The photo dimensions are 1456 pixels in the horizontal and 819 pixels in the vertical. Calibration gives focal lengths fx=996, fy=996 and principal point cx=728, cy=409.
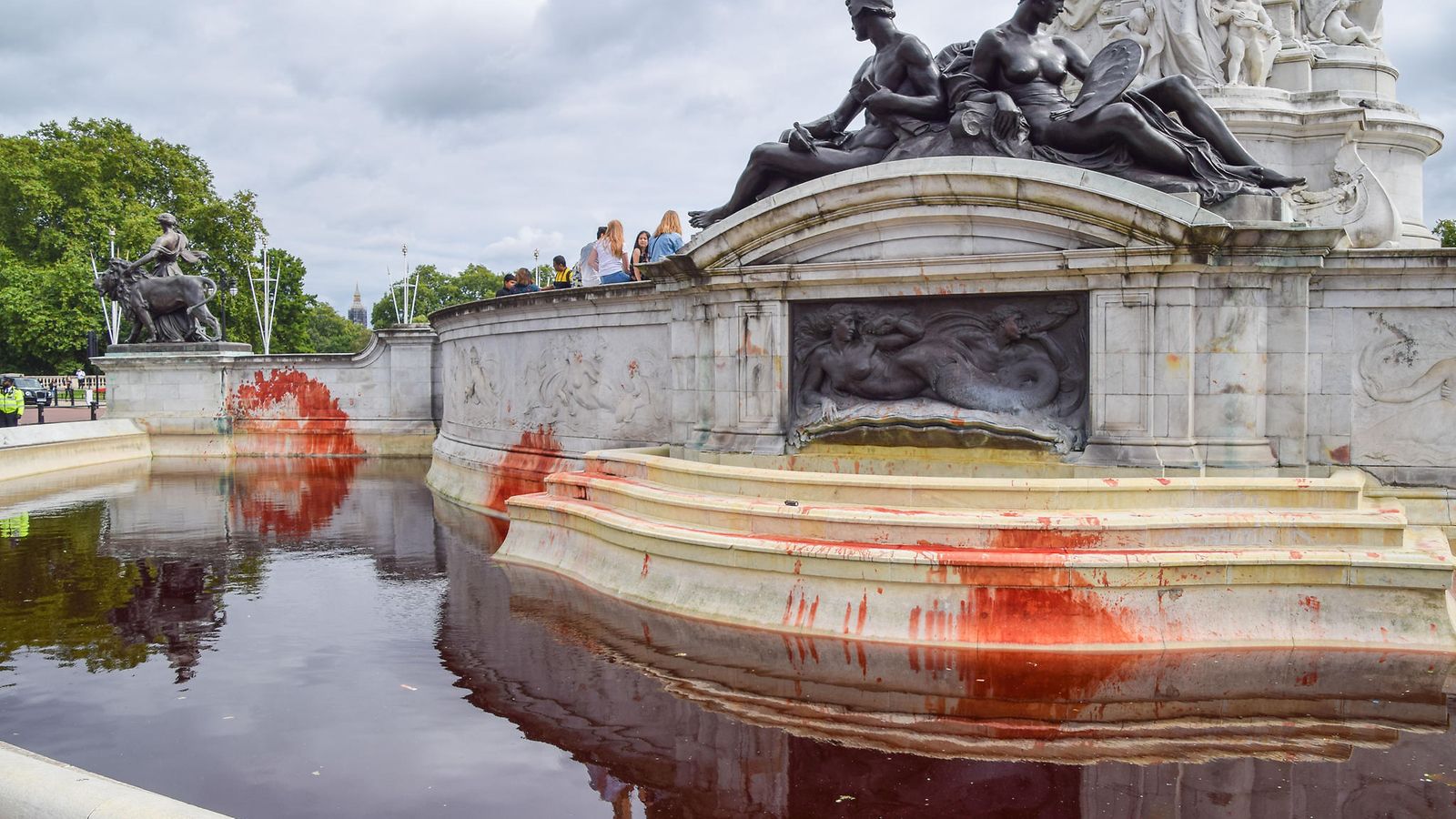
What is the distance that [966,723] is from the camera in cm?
Result: 559

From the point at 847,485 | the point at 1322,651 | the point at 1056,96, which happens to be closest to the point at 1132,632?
the point at 1322,651

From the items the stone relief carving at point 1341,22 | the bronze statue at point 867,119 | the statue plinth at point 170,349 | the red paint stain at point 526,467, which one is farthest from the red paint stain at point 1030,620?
the statue plinth at point 170,349

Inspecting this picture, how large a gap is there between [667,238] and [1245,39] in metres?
8.17

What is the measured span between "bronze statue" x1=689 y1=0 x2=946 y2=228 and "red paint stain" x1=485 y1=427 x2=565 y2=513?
176 inches

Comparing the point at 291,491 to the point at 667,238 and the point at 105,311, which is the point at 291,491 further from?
the point at 105,311

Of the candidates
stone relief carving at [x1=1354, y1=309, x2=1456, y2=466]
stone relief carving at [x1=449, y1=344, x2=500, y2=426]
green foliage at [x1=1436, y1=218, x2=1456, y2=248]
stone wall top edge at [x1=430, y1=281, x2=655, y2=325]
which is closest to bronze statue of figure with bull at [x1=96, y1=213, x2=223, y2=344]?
stone relief carving at [x1=449, y1=344, x2=500, y2=426]

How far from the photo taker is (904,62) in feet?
31.1

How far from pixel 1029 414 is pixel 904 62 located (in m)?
3.59

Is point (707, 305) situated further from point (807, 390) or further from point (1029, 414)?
point (1029, 414)

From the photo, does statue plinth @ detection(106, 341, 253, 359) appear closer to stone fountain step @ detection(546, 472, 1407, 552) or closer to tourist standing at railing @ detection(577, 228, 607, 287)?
tourist standing at railing @ detection(577, 228, 607, 287)

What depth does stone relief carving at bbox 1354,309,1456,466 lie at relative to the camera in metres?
7.98

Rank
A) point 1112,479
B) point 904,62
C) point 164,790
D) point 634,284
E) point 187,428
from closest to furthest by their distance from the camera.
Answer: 1. point 164,790
2. point 1112,479
3. point 904,62
4. point 634,284
5. point 187,428

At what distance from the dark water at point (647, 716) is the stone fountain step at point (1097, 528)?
81cm

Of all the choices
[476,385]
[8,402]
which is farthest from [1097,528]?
[8,402]
